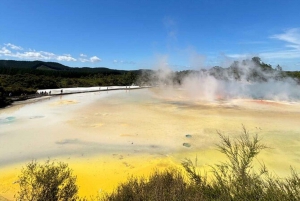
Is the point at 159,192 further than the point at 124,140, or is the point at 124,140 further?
the point at 124,140

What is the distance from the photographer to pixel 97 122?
15234 millimetres

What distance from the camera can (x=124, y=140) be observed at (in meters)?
11.5

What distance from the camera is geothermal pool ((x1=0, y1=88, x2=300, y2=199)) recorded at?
8.21 meters

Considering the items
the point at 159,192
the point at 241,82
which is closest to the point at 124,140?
the point at 159,192

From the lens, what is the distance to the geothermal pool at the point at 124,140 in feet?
26.9

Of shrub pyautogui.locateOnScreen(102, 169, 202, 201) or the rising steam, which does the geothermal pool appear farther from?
the rising steam

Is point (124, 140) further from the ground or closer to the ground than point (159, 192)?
closer to the ground

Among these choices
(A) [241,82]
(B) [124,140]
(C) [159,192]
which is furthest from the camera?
(A) [241,82]

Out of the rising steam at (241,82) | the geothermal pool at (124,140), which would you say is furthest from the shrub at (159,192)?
the rising steam at (241,82)

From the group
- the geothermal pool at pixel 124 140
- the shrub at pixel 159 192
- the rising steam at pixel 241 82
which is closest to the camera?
the shrub at pixel 159 192

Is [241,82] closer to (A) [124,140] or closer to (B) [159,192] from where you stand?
(A) [124,140]

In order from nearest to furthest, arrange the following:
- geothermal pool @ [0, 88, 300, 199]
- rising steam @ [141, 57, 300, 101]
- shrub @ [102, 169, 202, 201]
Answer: shrub @ [102, 169, 202, 201] < geothermal pool @ [0, 88, 300, 199] < rising steam @ [141, 57, 300, 101]

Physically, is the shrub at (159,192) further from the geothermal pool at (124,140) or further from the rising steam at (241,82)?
the rising steam at (241,82)

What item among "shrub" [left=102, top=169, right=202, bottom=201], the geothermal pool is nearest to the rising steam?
the geothermal pool
